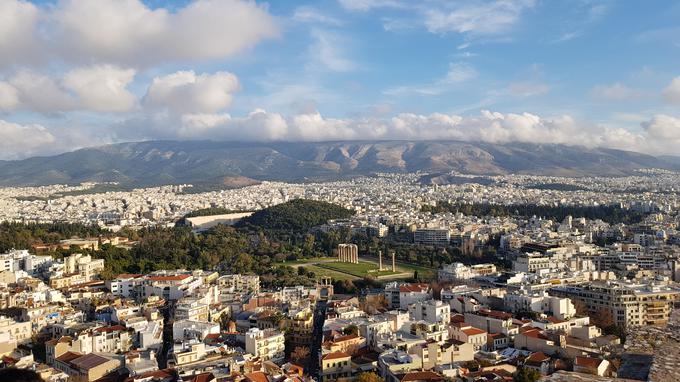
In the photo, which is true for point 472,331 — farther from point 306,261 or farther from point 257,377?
point 306,261

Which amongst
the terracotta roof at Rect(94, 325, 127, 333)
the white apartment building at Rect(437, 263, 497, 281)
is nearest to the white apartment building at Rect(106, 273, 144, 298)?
the terracotta roof at Rect(94, 325, 127, 333)

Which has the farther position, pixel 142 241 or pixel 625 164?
pixel 625 164

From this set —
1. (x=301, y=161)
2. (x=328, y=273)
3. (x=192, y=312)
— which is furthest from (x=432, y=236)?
(x=301, y=161)

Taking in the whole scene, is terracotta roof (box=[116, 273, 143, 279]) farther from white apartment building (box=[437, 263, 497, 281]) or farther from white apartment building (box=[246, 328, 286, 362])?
white apartment building (box=[437, 263, 497, 281])

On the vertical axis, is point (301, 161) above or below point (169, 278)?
above

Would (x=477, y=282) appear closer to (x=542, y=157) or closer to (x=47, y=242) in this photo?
(x=47, y=242)

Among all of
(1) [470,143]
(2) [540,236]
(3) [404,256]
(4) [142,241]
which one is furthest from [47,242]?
(1) [470,143]
